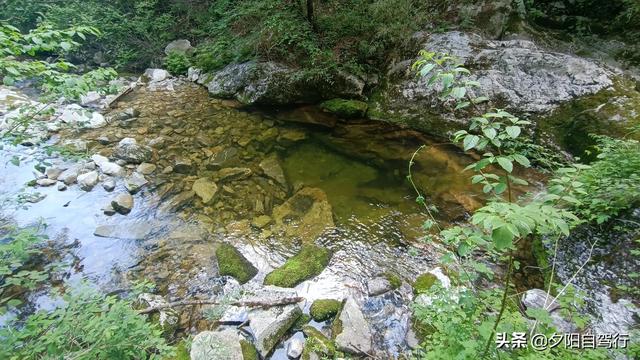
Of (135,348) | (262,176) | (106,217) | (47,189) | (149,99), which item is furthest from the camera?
(149,99)

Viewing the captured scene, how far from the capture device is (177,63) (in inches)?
351

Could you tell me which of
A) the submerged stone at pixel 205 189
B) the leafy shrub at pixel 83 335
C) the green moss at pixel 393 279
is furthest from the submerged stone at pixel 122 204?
the green moss at pixel 393 279

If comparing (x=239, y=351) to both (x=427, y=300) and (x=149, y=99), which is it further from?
(x=149, y=99)

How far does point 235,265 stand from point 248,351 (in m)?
1.14

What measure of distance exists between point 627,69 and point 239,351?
742cm

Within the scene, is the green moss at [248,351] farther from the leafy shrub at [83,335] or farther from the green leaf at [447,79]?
the green leaf at [447,79]

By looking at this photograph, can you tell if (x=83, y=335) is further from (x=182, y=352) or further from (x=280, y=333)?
(x=280, y=333)

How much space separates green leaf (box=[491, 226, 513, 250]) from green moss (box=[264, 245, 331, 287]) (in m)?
2.82

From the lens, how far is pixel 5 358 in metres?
1.86

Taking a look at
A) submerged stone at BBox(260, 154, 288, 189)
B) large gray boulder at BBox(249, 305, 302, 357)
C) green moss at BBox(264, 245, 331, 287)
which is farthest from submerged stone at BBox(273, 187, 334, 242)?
large gray boulder at BBox(249, 305, 302, 357)

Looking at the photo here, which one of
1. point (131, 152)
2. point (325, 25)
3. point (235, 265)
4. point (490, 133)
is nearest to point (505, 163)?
point (490, 133)

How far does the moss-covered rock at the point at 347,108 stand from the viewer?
686 centimetres

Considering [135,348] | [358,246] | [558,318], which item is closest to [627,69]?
[558,318]

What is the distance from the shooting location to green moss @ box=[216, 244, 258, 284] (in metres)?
3.86
